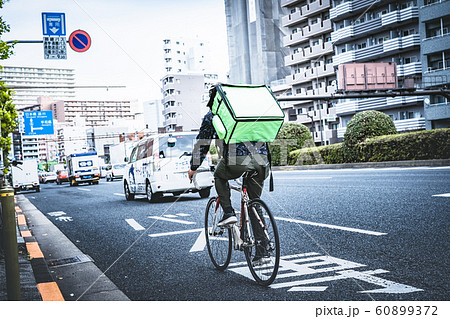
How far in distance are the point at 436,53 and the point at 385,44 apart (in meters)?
7.60

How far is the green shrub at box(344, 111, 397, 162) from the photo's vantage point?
24969 mm

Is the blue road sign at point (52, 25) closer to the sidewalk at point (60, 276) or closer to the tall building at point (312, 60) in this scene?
the sidewalk at point (60, 276)

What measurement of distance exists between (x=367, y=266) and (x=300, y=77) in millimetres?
55814

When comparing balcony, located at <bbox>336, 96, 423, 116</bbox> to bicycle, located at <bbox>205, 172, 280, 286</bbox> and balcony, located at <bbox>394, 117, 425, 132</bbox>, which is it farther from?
bicycle, located at <bbox>205, 172, 280, 286</bbox>

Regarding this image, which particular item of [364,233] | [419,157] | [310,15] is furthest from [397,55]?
[364,233]

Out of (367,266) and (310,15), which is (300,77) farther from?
(367,266)

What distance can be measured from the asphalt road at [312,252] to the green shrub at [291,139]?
22797 mm

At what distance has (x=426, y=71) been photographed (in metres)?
36.2

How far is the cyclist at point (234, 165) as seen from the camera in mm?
3883

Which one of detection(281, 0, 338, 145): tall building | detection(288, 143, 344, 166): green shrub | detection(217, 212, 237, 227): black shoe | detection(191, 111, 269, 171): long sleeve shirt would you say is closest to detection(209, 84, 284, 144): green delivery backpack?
detection(191, 111, 269, 171): long sleeve shirt

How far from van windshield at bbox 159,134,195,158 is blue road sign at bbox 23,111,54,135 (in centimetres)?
1964

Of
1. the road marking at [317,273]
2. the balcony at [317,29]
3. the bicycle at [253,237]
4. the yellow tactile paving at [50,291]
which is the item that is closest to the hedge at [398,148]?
the road marking at [317,273]

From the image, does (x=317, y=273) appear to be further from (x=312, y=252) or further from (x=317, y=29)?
(x=317, y=29)

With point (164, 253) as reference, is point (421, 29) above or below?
above
